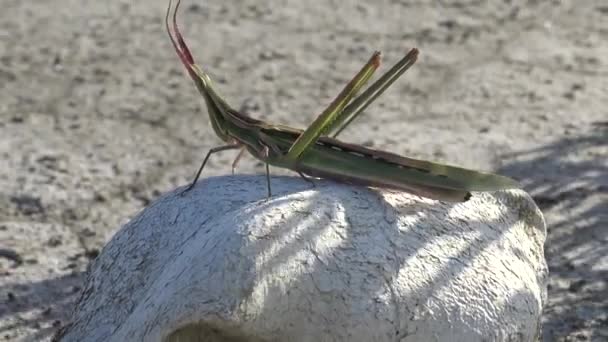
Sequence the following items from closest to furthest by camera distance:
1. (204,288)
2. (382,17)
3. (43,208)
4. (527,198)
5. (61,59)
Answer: (204,288), (527,198), (43,208), (61,59), (382,17)

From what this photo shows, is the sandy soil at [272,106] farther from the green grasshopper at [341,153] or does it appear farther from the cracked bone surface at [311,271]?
the green grasshopper at [341,153]

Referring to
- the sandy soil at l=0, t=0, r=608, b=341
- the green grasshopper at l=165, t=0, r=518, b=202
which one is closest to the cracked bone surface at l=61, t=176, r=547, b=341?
the green grasshopper at l=165, t=0, r=518, b=202

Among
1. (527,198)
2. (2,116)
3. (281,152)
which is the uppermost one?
(281,152)

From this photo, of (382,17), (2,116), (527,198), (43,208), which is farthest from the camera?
(382,17)

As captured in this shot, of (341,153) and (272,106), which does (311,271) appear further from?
(272,106)

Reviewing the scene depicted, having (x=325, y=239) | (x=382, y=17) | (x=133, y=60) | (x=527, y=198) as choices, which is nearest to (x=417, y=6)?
(x=382, y=17)

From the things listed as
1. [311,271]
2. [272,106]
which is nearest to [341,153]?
[311,271]

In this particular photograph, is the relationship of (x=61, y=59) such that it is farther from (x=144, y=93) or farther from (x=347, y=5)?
(x=347, y=5)
